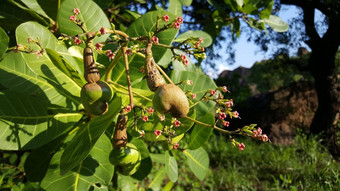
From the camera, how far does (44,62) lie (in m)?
1.01

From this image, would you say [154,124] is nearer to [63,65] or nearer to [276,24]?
[63,65]

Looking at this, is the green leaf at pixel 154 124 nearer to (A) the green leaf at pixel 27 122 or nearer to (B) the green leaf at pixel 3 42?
(A) the green leaf at pixel 27 122

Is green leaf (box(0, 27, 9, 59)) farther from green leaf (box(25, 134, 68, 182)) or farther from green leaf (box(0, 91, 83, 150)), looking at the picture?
green leaf (box(25, 134, 68, 182))

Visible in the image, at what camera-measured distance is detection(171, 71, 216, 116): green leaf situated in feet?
4.03

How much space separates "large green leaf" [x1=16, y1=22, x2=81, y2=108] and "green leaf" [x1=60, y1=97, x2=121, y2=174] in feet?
0.94

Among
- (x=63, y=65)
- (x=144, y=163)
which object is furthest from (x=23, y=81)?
(x=144, y=163)

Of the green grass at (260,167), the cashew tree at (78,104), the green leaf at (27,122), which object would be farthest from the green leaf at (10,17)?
the green grass at (260,167)

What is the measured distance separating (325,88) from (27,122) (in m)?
7.87

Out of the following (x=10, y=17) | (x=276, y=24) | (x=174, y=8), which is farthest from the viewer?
(x=276, y=24)

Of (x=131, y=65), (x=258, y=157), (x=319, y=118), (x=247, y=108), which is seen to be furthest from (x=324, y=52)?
(x=131, y=65)

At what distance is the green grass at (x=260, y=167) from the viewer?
13.5 ft

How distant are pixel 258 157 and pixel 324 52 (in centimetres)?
383

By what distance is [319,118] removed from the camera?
7.16 metres

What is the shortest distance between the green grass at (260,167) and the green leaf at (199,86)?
2.85m
